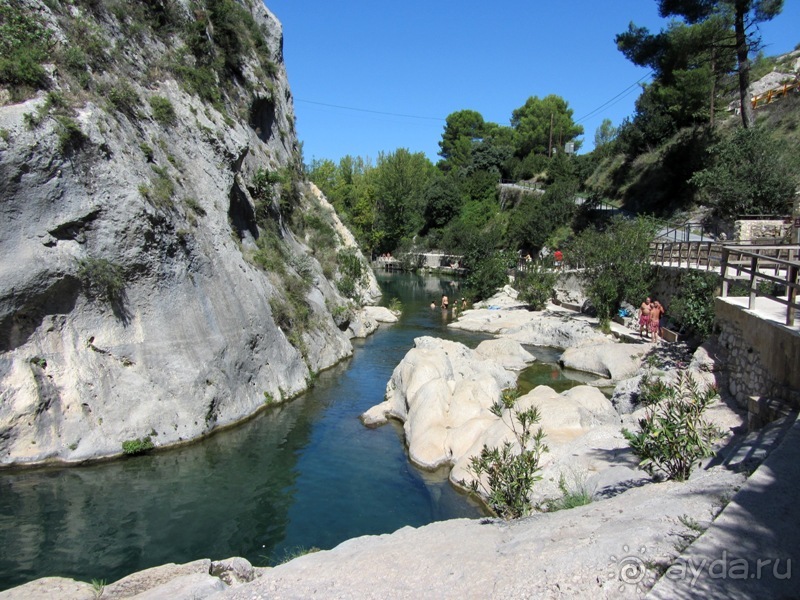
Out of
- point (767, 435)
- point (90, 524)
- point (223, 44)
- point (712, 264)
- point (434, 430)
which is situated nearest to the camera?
point (767, 435)

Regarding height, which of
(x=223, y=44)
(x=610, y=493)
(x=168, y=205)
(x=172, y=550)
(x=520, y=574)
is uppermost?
(x=223, y=44)

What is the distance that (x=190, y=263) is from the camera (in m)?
18.3

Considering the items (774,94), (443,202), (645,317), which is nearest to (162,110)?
(645,317)

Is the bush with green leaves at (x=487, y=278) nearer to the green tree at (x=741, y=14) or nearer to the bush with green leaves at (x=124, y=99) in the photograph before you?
the green tree at (x=741, y=14)

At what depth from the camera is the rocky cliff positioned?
14.6 m

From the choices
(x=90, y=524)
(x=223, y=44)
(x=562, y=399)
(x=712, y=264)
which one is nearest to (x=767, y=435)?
(x=562, y=399)

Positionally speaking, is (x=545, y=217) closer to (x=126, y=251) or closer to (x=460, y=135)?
(x=126, y=251)

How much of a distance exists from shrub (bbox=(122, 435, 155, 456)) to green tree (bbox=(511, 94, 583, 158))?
76.2 metres

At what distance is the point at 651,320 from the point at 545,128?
65787 millimetres

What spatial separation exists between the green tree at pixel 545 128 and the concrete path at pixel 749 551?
81552mm

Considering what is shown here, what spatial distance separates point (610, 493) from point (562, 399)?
699 cm

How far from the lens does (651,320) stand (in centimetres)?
2534

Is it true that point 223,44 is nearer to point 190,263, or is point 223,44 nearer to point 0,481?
point 190,263

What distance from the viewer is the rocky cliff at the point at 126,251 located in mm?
14562
